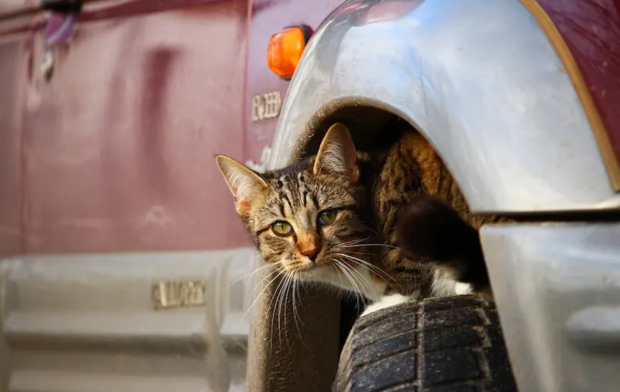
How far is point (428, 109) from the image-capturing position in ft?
4.03

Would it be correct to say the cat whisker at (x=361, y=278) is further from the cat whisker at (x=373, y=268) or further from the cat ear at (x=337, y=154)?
the cat ear at (x=337, y=154)

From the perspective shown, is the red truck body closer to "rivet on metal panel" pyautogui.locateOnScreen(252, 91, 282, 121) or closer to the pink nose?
"rivet on metal panel" pyautogui.locateOnScreen(252, 91, 282, 121)

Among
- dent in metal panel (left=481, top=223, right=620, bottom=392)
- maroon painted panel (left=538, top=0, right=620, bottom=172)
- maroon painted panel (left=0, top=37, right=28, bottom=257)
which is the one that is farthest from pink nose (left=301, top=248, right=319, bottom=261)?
maroon painted panel (left=0, top=37, right=28, bottom=257)

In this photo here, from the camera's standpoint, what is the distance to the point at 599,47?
1025 millimetres

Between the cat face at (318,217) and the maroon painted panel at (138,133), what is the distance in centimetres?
28

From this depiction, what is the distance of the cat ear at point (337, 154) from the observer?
1.73 meters

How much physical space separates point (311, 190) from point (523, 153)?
34.4 inches

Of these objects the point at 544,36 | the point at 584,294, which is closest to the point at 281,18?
the point at 544,36

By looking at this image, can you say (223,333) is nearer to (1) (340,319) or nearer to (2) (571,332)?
(1) (340,319)

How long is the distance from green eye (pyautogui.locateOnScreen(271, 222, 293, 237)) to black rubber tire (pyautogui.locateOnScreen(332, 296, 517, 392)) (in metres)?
0.61

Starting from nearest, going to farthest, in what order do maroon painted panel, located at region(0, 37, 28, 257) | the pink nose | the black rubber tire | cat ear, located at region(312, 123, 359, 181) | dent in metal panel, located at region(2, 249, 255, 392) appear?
the black rubber tire → cat ear, located at region(312, 123, 359, 181) → the pink nose → dent in metal panel, located at region(2, 249, 255, 392) → maroon painted panel, located at region(0, 37, 28, 257)

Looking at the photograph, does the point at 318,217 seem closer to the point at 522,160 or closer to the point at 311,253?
the point at 311,253

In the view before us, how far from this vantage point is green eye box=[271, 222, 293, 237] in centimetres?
194

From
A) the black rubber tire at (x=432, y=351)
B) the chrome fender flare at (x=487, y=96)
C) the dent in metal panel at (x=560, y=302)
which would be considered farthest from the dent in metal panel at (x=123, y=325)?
the dent in metal panel at (x=560, y=302)
